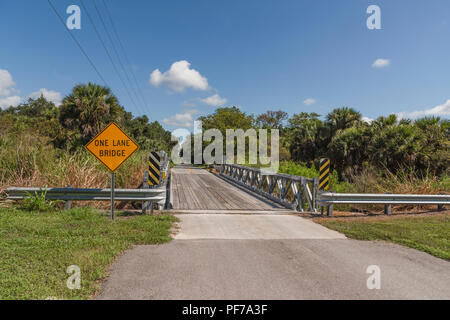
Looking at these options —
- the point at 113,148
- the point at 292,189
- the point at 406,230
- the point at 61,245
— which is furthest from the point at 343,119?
the point at 61,245

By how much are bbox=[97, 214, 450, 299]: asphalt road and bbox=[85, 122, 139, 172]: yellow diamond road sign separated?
2712 millimetres

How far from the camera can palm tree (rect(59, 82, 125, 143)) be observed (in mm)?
21078

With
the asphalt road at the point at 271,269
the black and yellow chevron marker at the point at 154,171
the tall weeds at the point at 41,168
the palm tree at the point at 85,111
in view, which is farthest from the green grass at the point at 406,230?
the palm tree at the point at 85,111

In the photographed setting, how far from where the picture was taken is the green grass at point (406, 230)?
5.58 meters

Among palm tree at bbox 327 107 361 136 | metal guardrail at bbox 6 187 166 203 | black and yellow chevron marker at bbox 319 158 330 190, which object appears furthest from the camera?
palm tree at bbox 327 107 361 136

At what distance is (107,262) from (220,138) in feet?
Result: 146

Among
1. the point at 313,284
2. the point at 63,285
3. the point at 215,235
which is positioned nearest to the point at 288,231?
the point at 215,235

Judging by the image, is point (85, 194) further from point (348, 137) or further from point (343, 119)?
point (343, 119)

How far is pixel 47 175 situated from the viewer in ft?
30.4

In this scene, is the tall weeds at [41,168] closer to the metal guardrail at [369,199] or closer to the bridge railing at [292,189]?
the bridge railing at [292,189]

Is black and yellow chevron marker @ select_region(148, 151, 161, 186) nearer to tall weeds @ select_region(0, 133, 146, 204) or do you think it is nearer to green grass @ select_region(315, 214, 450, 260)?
tall weeds @ select_region(0, 133, 146, 204)

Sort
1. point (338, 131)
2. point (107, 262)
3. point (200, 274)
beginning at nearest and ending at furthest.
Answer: point (200, 274)
point (107, 262)
point (338, 131)

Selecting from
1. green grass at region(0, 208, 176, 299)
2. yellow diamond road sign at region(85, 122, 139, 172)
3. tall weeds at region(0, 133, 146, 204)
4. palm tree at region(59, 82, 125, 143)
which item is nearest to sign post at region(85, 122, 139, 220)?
yellow diamond road sign at region(85, 122, 139, 172)
